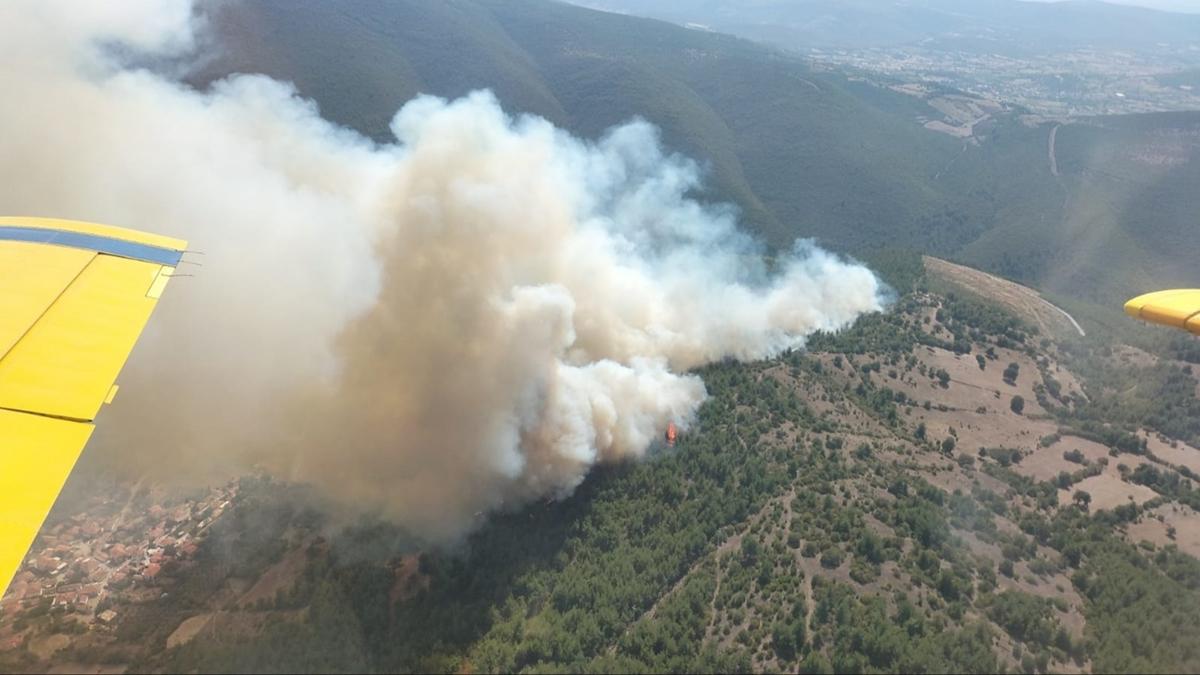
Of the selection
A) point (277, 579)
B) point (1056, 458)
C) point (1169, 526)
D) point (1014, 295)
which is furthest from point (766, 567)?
point (1014, 295)

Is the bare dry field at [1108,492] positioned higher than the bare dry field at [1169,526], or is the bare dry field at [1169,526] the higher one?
the bare dry field at [1169,526]

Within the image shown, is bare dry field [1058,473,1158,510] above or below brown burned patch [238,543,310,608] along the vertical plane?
above

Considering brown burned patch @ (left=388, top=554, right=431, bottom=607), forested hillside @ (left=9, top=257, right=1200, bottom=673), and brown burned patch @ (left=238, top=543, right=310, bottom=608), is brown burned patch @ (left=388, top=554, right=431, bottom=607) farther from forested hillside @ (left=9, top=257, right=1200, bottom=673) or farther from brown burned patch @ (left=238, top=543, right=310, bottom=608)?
brown burned patch @ (left=238, top=543, right=310, bottom=608)

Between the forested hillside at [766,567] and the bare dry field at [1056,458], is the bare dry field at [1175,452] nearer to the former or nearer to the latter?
the forested hillside at [766,567]

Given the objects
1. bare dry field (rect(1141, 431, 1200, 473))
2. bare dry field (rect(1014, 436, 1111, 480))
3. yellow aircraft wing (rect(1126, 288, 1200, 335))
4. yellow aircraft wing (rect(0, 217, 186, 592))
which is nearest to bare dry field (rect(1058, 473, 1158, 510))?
bare dry field (rect(1014, 436, 1111, 480))

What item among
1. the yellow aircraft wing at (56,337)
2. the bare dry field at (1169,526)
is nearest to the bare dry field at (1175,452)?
the bare dry field at (1169,526)
